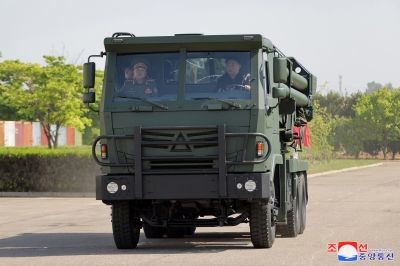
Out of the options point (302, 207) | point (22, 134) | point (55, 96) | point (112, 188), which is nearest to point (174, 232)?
point (302, 207)

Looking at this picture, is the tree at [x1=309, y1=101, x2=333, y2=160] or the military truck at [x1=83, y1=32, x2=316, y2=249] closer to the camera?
the military truck at [x1=83, y1=32, x2=316, y2=249]

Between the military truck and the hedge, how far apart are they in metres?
16.0

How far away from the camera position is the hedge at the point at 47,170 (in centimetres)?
2895

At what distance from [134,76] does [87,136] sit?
6916cm

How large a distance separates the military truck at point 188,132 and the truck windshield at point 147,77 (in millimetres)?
15

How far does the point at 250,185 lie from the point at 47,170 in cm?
1827

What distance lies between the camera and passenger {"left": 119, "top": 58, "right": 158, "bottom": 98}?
41.6ft

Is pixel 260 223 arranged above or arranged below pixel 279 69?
below

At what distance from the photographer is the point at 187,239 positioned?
15.0m

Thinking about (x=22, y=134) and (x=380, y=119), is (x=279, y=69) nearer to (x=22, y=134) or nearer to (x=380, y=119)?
(x=22, y=134)

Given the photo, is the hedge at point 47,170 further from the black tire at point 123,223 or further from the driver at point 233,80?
the driver at point 233,80

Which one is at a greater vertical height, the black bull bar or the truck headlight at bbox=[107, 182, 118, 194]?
the black bull bar

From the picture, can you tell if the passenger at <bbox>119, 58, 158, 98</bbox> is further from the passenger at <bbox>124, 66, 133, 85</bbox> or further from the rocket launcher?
the rocket launcher

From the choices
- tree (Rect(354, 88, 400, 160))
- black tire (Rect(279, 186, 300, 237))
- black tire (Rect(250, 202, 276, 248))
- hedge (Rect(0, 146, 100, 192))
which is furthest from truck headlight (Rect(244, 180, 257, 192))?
tree (Rect(354, 88, 400, 160))
